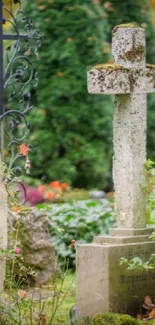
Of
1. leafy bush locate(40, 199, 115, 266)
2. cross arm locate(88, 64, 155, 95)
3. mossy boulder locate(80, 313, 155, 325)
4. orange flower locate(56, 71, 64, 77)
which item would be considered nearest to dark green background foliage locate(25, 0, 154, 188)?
orange flower locate(56, 71, 64, 77)

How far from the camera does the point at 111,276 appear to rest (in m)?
8.01

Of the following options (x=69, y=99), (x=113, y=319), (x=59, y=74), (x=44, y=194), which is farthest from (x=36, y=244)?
(x=59, y=74)

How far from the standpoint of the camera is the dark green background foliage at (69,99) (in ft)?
54.6

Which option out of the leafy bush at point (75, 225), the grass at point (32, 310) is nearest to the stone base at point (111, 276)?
the grass at point (32, 310)

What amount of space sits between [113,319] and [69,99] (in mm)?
9215

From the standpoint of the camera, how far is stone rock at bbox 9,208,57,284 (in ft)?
32.9

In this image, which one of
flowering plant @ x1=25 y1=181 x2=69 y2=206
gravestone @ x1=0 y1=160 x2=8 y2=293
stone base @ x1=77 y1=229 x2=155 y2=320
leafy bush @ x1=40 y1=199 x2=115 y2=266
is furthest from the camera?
flowering plant @ x1=25 y1=181 x2=69 y2=206

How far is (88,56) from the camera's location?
55.4 feet

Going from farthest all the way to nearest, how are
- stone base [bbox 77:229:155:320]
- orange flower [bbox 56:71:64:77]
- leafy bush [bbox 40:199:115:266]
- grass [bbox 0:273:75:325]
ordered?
orange flower [bbox 56:71:64:77]
leafy bush [bbox 40:199:115:266]
stone base [bbox 77:229:155:320]
grass [bbox 0:273:75:325]

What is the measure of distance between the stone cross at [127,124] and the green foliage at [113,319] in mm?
858

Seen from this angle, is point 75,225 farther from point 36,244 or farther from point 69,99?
point 69,99

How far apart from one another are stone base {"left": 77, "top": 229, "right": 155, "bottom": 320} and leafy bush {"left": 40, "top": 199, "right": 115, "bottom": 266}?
3.07 meters

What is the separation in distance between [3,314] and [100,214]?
171 inches

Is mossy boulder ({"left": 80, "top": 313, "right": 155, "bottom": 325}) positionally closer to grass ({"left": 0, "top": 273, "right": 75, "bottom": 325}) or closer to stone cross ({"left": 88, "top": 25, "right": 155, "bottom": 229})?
grass ({"left": 0, "top": 273, "right": 75, "bottom": 325})
